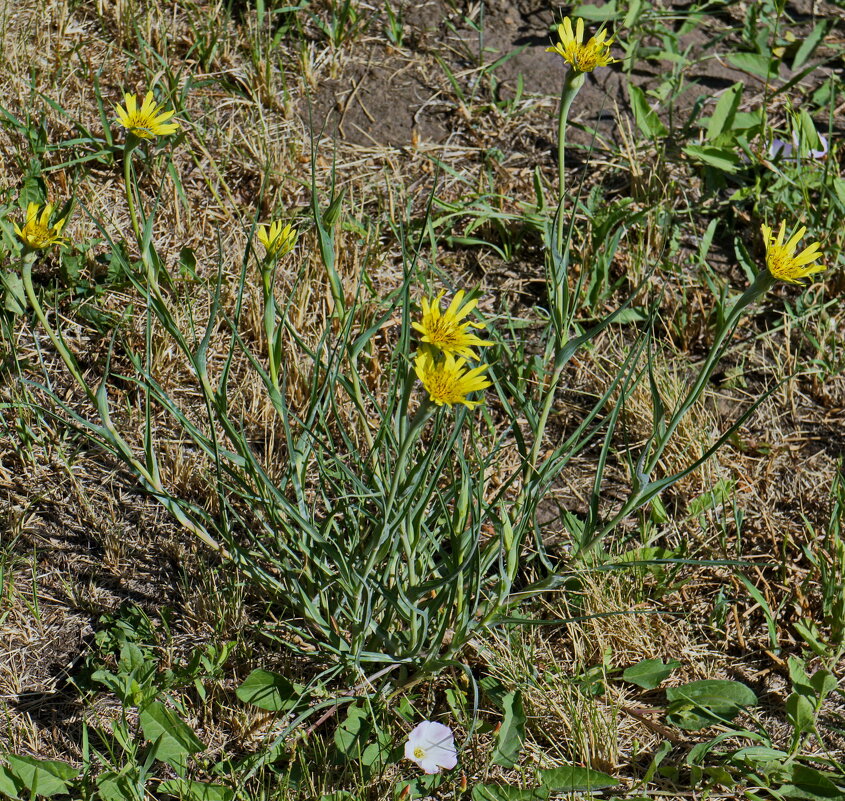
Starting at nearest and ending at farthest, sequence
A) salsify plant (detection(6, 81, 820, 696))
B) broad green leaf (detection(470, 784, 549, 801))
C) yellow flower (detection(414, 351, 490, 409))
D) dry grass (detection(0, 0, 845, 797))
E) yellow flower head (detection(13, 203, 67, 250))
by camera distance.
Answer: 1. yellow flower (detection(414, 351, 490, 409))
2. salsify plant (detection(6, 81, 820, 696))
3. yellow flower head (detection(13, 203, 67, 250))
4. broad green leaf (detection(470, 784, 549, 801))
5. dry grass (detection(0, 0, 845, 797))

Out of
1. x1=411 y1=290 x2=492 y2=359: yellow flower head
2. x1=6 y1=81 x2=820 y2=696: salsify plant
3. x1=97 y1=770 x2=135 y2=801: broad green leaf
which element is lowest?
x1=97 y1=770 x2=135 y2=801: broad green leaf

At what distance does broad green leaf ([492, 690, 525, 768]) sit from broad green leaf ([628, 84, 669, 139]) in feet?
6.11

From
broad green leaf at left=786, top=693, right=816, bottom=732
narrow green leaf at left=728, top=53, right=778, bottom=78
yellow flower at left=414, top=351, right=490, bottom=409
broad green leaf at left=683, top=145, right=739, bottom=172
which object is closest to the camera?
yellow flower at left=414, top=351, right=490, bottom=409

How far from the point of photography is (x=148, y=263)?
1.50 meters

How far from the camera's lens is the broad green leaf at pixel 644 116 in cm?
288

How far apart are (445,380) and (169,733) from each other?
35.9 inches

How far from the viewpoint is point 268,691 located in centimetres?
177

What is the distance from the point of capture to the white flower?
1679 millimetres

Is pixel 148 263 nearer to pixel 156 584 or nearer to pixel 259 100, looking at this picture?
pixel 156 584

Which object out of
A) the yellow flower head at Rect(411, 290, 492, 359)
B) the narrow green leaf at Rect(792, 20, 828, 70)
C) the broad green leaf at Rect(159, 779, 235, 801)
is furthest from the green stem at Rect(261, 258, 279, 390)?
the narrow green leaf at Rect(792, 20, 828, 70)

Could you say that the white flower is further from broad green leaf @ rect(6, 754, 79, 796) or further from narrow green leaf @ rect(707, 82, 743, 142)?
narrow green leaf @ rect(707, 82, 743, 142)

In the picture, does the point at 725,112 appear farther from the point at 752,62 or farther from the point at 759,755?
the point at 759,755

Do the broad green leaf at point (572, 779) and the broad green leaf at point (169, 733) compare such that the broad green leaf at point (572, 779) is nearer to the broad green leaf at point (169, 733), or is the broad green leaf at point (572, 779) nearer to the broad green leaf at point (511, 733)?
the broad green leaf at point (511, 733)

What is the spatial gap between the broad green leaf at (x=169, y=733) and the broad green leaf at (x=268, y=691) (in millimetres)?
118
